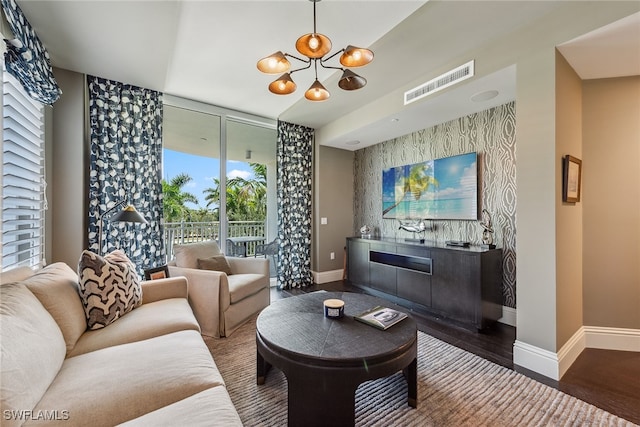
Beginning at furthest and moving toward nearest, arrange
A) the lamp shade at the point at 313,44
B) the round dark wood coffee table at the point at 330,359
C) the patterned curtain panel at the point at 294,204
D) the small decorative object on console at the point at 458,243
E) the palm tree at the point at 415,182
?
the patterned curtain panel at the point at 294,204, the palm tree at the point at 415,182, the small decorative object on console at the point at 458,243, the lamp shade at the point at 313,44, the round dark wood coffee table at the point at 330,359

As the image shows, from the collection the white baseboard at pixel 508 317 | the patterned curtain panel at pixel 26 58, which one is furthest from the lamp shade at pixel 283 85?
the white baseboard at pixel 508 317

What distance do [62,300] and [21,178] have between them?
48.4 inches

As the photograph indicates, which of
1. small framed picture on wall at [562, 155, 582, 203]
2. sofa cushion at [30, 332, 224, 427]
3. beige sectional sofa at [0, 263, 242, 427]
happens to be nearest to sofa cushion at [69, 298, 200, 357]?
beige sectional sofa at [0, 263, 242, 427]

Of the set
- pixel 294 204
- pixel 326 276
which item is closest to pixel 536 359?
pixel 326 276

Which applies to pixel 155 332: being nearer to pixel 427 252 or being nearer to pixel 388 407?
pixel 388 407

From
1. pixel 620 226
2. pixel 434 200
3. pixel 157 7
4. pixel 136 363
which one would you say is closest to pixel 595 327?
pixel 620 226

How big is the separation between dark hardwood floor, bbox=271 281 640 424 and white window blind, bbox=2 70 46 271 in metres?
3.45

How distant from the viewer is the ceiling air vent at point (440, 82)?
235 cm

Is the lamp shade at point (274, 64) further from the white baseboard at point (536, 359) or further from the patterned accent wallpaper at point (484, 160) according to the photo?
the white baseboard at point (536, 359)

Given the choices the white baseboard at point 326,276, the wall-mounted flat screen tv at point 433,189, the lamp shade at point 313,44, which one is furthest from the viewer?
the white baseboard at point 326,276

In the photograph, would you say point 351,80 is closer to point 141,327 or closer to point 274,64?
point 274,64

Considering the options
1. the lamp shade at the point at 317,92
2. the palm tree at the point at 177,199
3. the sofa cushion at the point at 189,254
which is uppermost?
the lamp shade at the point at 317,92

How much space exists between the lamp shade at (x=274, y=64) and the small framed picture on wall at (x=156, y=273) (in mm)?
1959

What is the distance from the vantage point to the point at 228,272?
121 inches
